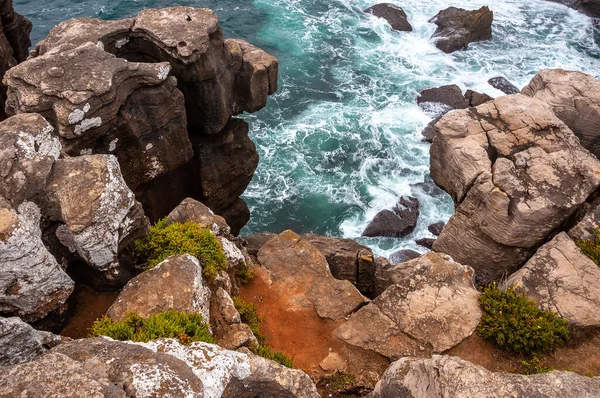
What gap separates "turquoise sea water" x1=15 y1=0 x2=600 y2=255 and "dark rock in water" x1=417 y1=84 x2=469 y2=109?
1286 millimetres

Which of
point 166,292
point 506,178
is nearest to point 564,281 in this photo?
point 506,178

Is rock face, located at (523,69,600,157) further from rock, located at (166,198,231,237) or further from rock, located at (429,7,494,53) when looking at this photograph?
rock, located at (429,7,494,53)

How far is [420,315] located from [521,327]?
305 cm

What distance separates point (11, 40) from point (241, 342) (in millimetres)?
23242

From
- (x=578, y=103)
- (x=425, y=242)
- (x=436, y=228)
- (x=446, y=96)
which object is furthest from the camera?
(x=446, y=96)

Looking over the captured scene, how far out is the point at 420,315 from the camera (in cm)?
1627

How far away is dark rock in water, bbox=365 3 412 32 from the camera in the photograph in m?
55.0

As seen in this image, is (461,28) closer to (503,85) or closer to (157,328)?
(503,85)

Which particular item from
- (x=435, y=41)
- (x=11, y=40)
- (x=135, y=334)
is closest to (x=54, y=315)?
(x=135, y=334)

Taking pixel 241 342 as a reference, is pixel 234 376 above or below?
above

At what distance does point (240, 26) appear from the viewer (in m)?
53.0

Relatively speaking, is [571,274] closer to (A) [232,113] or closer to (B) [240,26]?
(A) [232,113]

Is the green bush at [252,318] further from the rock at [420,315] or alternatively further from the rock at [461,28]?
the rock at [461,28]

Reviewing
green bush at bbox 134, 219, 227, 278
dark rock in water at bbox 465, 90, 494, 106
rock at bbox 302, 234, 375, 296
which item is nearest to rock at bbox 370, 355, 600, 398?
green bush at bbox 134, 219, 227, 278
